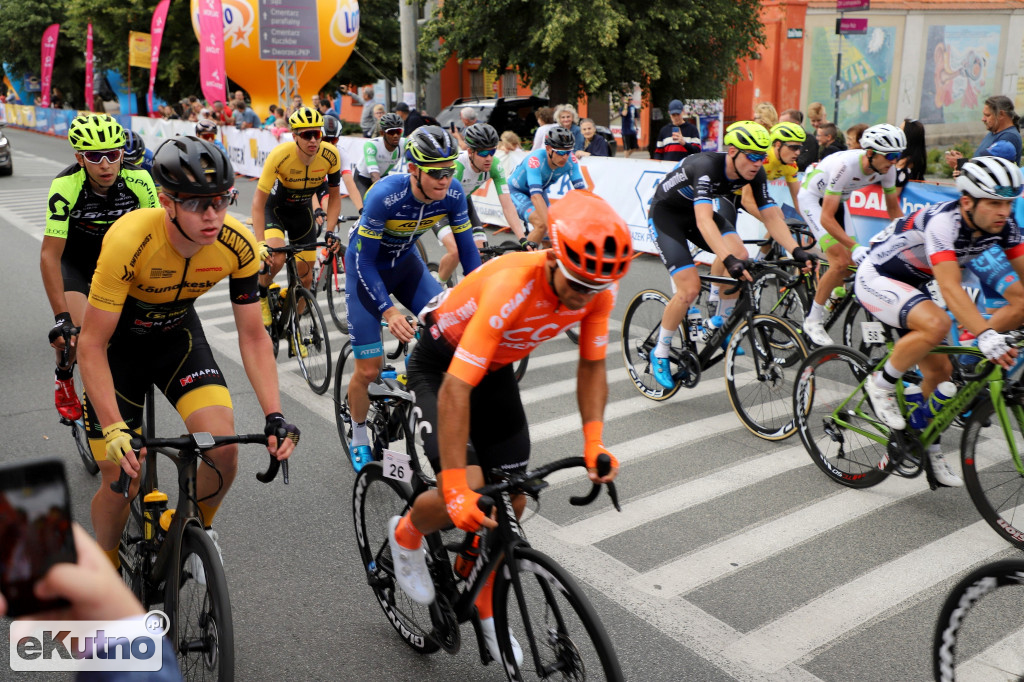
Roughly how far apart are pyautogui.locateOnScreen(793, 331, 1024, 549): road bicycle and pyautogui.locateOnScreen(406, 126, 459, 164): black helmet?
2676 mm

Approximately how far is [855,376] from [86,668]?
16.6 feet

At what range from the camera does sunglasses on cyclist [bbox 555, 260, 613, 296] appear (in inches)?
118

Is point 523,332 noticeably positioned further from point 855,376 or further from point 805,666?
point 855,376

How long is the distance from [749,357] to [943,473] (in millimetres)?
1656

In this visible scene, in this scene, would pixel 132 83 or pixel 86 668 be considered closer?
pixel 86 668

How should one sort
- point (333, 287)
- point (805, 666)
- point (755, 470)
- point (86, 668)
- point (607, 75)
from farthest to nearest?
point (607, 75) < point (333, 287) < point (755, 470) < point (805, 666) < point (86, 668)

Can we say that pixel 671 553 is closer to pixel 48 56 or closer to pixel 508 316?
pixel 508 316

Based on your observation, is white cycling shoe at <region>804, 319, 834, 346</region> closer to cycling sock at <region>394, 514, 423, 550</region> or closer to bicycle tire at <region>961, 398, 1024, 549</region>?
bicycle tire at <region>961, 398, 1024, 549</region>

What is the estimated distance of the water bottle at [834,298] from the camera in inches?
307

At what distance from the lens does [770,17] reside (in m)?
28.3

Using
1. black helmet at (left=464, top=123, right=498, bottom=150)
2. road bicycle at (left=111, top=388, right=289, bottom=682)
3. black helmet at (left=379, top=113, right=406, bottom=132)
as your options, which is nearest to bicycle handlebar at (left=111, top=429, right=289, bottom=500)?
road bicycle at (left=111, top=388, right=289, bottom=682)

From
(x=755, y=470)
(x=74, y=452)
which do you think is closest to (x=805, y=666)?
(x=755, y=470)

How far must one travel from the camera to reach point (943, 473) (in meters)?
5.66

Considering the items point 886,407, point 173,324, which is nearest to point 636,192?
point 886,407
